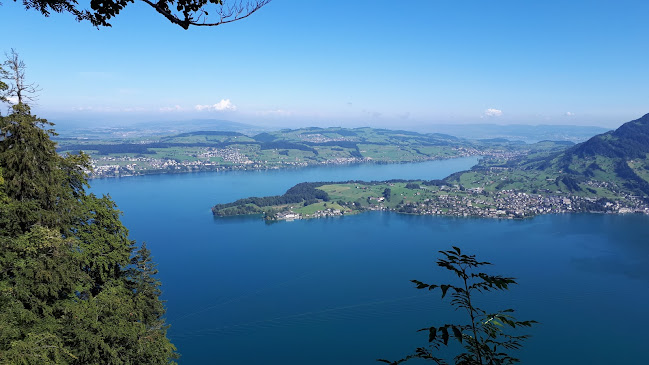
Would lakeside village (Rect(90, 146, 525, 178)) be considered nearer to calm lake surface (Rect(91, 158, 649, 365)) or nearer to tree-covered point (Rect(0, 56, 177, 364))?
calm lake surface (Rect(91, 158, 649, 365))

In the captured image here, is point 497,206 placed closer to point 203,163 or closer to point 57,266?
point 57,266

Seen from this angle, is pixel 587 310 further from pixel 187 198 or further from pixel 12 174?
pixel 187 198

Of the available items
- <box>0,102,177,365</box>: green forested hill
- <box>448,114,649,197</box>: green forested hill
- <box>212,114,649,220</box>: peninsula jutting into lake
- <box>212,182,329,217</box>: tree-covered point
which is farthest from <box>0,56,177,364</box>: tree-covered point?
<box>448,114,649,197</box>: green forested hill

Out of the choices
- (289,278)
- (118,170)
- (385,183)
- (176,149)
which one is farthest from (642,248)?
(176,149)

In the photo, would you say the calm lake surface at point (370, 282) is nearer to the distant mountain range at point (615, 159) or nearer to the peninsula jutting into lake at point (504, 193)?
the peninsula jutting into lake at point (504, 193)

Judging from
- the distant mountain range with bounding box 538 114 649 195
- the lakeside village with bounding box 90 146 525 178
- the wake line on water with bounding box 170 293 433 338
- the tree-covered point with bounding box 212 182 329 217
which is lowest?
the wake line on water with bounding box 170 293 433 338

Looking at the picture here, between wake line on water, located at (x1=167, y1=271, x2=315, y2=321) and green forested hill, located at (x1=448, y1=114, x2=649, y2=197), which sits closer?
wake line on water, located at (x1=167, y1=271, x2=315, y2=321)
